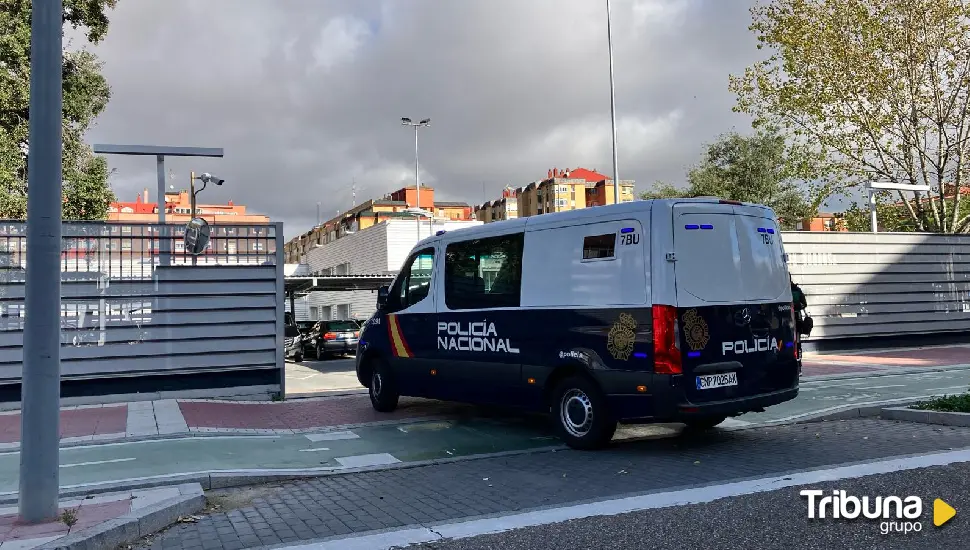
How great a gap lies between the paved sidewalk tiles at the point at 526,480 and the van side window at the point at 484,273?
6.17 ft

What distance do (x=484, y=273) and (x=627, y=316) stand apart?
2.23m

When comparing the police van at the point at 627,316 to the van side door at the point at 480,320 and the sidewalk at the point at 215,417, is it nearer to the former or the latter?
the van side door at the point at 480,320

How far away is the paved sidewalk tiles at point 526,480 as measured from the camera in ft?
17.8

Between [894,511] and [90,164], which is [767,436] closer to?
[894,511]

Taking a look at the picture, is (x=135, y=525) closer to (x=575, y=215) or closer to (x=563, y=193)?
(x=575, y=215)

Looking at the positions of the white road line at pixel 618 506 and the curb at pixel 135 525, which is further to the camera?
the white road line at pixel 618 506

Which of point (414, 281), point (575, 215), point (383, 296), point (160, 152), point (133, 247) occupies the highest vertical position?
point (160, 152)

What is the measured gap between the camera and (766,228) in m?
7.90

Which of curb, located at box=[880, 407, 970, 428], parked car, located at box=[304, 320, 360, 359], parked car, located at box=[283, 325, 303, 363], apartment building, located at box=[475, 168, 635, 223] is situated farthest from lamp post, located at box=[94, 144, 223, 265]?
apartment building, located at box=[475, 168, 635, 223]

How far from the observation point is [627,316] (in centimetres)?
728

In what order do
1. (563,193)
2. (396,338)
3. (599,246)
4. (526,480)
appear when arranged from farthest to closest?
(563,193) < (396,338) < (599,246) < (526,480)

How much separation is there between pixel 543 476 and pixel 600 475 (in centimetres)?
49

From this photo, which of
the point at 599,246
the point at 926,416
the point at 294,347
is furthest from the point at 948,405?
the point at 294,347

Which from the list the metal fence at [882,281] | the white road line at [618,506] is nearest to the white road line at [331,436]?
the white road line at [618,506]
